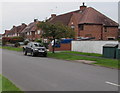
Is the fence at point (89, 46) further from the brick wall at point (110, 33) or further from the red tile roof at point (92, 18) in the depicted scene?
the brick wall at point (110, 33)

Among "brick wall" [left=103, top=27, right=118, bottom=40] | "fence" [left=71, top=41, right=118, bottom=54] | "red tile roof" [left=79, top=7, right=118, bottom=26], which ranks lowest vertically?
"fence" [left=71, top=41, right=118, bottom=54]

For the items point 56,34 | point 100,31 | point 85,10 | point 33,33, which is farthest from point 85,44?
point 33,33

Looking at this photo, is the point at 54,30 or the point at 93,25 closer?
the point at 54,30

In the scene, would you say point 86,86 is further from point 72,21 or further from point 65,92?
point 72,21

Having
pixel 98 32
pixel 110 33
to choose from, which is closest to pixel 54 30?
pixel 98 32

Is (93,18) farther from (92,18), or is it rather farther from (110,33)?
(110,33)

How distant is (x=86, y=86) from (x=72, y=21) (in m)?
40.5

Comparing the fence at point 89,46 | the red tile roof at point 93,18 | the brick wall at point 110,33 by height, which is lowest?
the fence at point 89,46

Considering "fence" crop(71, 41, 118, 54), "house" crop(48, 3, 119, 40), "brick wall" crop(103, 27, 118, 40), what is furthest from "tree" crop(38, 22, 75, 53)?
"brick wall" crop(103, 27, 118, 40)

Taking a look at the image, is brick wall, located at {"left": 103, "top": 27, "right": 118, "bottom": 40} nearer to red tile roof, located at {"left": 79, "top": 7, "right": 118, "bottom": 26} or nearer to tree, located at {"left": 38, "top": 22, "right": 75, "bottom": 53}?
red tile roof, located at {"left": 79, "top": 7, "right": 118, "bottom": 26}

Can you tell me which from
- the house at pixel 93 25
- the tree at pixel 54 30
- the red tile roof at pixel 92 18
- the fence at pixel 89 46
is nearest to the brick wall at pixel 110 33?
the house at pixel 93 25

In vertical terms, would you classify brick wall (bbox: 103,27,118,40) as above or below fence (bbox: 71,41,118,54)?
above

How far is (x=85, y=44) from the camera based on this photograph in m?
27.9

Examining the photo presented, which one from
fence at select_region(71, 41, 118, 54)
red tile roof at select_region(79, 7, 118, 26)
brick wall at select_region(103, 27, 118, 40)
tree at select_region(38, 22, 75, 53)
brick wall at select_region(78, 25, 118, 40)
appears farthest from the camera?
brick wall at select_region(103, 27, 118, 40)
